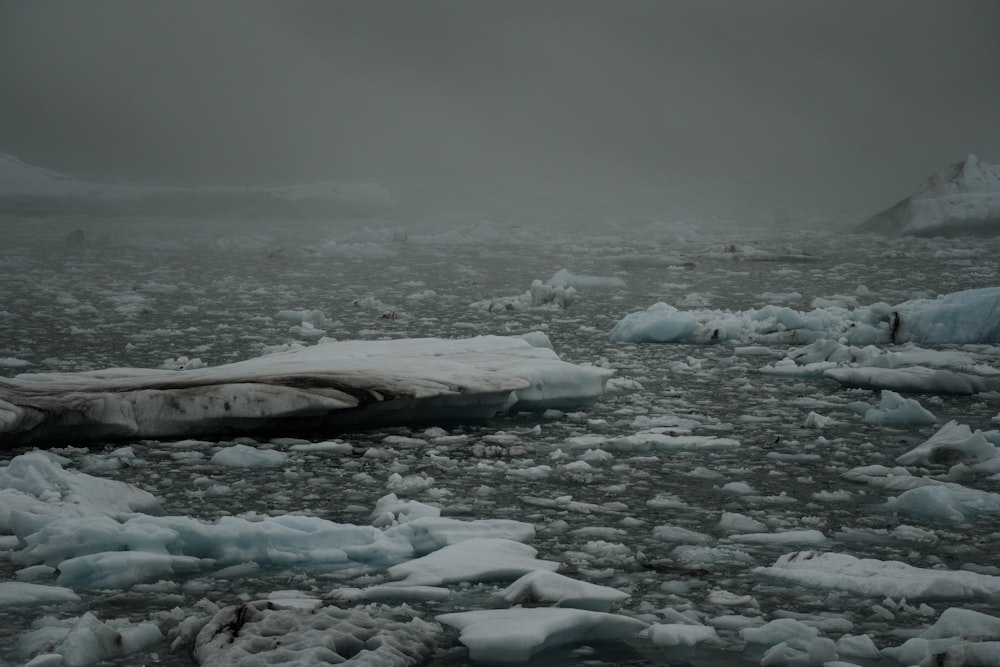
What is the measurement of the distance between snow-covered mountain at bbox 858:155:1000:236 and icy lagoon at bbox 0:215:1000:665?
56.5 feet

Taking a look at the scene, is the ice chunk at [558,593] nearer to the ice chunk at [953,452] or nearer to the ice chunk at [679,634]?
the ice chunk at [679,634]

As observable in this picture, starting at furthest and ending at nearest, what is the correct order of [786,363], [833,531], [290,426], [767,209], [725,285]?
A: [767,209] → [725,285] → [786,363] → [290,426] → [833,531]

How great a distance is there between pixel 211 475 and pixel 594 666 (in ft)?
9.93

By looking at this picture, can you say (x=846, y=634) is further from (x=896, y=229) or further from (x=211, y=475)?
(x=896, y=229)

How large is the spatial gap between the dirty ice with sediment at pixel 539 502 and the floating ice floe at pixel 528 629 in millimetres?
12

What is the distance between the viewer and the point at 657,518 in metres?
4.98

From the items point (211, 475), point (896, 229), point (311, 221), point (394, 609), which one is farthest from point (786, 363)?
point (311, 221)

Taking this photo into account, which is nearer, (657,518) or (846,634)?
(846,634)

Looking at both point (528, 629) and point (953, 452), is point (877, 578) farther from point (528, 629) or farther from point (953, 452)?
point (953, 452)

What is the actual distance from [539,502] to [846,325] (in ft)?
22.2

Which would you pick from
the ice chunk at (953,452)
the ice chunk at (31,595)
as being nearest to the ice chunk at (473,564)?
the ice chunk at (31,595)

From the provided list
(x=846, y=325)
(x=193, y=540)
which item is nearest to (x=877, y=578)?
(x=193, y=540)

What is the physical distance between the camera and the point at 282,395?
21.1 ft

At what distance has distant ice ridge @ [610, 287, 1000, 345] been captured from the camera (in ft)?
34.4
